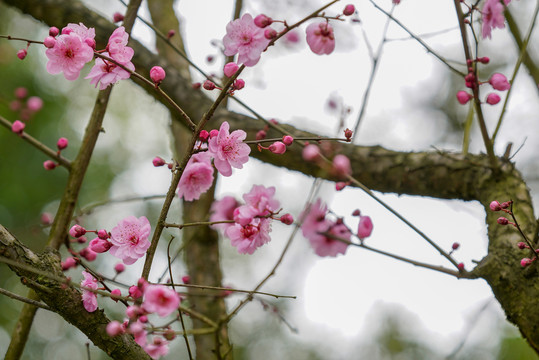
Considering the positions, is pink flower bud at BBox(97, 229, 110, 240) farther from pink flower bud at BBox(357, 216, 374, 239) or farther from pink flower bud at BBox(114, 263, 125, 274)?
pink flower bud at BBox(357, 216, 374, 239)

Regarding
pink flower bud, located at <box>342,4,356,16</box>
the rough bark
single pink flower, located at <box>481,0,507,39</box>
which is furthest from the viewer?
single pink flower, located at <box>481,0,507,39</box>

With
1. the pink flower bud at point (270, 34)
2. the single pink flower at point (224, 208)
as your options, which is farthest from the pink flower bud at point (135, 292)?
the single pink flower at point (224, 208)

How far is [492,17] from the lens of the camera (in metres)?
1.23

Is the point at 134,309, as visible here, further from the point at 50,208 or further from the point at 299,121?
the point at 50,208

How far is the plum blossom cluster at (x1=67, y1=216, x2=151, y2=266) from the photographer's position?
0.93 m

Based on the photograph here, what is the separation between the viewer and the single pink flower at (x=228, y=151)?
0.94 metres

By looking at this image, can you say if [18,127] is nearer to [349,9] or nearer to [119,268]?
[119,268]

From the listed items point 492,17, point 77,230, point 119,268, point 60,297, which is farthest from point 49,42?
point 492,17

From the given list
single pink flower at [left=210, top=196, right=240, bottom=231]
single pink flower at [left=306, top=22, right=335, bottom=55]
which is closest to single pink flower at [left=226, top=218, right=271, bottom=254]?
single pink flower at [left=306, top=22, right=335, bottom=55]

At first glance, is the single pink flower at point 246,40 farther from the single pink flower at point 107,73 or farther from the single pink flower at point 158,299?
the single pink flower at point 158,299

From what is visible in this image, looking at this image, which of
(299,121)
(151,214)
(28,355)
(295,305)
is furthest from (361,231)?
(28,355)

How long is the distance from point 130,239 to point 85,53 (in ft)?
1.24

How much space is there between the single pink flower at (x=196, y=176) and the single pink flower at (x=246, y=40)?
0.84 feet

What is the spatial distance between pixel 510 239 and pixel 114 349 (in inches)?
40.6
